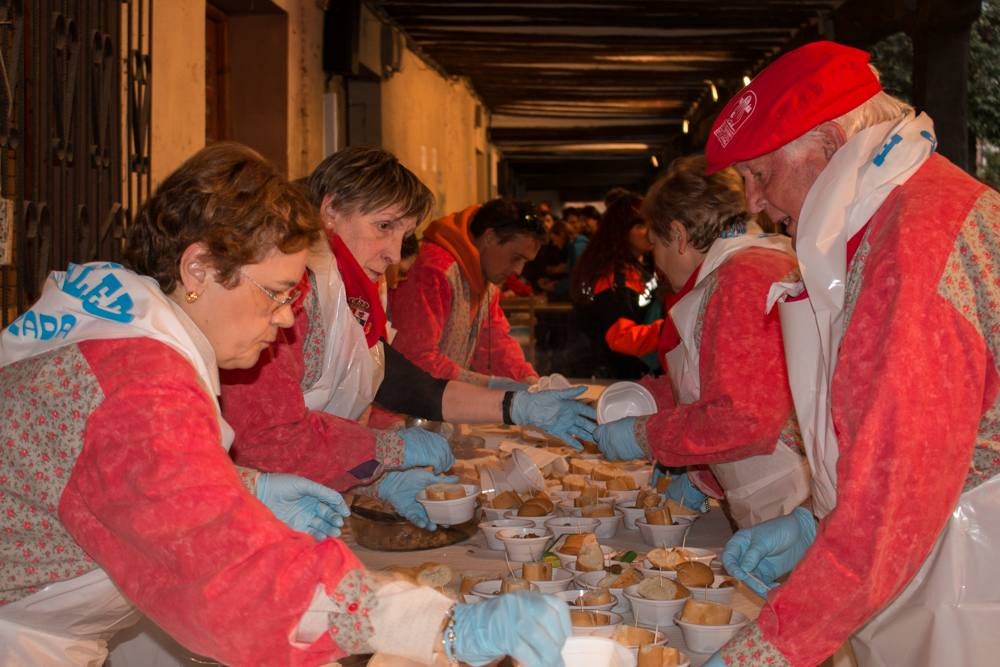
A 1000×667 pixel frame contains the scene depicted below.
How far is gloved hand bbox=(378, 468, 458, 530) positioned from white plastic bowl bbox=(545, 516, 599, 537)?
0.89 feet

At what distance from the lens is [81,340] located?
135cm

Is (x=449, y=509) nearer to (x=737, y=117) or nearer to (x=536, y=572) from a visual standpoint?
(x=536, y=572)

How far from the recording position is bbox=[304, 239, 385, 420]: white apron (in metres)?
2.50

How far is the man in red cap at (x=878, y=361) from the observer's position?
4.56ft

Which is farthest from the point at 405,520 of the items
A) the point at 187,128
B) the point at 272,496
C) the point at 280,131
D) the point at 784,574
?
the point at 280,131

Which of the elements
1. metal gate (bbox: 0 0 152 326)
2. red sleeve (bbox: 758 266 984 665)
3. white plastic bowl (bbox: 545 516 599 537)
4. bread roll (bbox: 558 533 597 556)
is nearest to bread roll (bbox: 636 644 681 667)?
red sleeve (bbox: 758 266 984 665)

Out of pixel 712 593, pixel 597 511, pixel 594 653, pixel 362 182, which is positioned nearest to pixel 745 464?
pixel 597 511

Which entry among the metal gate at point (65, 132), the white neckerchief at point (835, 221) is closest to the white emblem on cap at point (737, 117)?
the white neckerchief at point (835, 221)

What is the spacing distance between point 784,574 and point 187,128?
10.3 ft

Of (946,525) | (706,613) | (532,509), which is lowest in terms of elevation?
(532,509)

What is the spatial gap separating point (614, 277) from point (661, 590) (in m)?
3.76

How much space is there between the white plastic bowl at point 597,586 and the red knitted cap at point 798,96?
0.83m

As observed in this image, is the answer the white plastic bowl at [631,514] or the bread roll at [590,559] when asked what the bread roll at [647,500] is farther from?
the bread roll at [590,559]

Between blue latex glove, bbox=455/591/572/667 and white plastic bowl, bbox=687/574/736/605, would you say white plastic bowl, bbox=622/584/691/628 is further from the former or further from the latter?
blue latex glove, bbox=455/591/572/667
